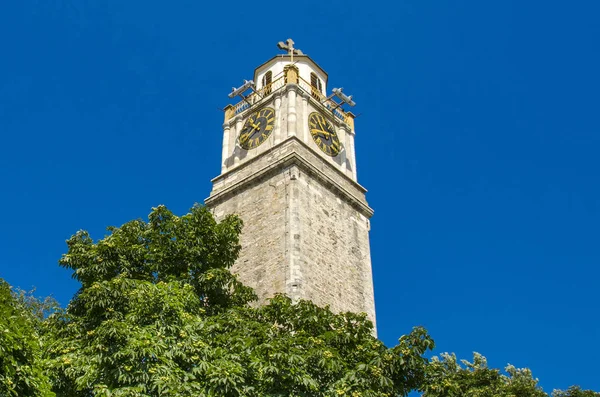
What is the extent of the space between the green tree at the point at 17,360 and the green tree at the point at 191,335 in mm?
1613

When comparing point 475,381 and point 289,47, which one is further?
point 289,47

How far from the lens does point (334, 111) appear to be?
123 feet

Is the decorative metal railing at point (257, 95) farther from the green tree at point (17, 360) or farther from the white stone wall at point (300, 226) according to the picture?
the green tree at point (17, 360)

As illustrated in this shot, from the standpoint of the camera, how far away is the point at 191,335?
656 inches

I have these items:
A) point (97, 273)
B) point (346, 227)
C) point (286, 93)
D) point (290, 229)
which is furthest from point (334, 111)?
point (97, 273)

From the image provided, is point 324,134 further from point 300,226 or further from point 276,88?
point 300,226

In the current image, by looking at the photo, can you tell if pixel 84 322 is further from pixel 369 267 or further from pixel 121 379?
pixel 369 267

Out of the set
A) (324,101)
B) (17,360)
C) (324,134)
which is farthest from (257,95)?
(17,360)

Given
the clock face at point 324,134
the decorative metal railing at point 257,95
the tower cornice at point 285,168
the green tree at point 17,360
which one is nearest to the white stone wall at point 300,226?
the tower cornice at point 285,168

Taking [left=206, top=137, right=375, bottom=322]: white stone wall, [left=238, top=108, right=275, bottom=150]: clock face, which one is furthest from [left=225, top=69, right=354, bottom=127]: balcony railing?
[left=206, top=137, right=375, bottom=322]: white stone wall

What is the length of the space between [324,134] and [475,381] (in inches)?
528

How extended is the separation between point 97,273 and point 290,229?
A: 979 cm

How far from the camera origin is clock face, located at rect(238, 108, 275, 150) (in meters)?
34.3

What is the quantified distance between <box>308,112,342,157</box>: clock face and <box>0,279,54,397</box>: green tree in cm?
2169
